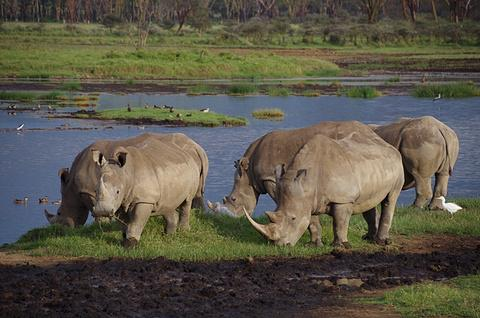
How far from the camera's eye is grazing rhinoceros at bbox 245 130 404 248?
1220cm

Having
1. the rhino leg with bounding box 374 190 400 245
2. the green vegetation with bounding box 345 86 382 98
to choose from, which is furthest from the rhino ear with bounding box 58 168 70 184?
the green vegetation with bounding box 345 86 382 98

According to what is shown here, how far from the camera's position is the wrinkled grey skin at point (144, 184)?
39.3 ft

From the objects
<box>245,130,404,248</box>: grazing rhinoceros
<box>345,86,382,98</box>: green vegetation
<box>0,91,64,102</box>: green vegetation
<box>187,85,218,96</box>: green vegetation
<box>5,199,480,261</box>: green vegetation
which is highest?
<box>245,130,404,248</box>: grazing rhinoceros

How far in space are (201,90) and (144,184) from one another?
A: 36.8 metres

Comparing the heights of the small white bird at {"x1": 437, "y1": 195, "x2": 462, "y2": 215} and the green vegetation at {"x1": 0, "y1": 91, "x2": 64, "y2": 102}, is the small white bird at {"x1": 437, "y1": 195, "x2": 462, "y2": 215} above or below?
above

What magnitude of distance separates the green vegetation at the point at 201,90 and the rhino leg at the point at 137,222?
35351mm

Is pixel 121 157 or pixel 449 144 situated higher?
pixel 121 157

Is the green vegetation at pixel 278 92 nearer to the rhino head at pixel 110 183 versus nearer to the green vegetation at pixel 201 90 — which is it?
the green vegetation at pixel 201 90

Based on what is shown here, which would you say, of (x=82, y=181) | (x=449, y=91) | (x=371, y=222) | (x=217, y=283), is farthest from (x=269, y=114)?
(x=217, y=283)

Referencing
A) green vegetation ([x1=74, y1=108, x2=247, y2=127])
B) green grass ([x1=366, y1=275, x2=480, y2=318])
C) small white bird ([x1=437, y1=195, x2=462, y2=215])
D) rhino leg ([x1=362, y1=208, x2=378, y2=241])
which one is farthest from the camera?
green vegetation ([x1=74, y1=108, x2=247, y2=127])

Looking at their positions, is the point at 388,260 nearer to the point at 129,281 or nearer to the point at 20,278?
the point at 129,281

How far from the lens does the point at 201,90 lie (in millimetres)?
49188

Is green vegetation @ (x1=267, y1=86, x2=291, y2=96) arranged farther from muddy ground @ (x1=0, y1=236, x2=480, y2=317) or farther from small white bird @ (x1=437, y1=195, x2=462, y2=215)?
muddy ground @ (x1=0, y1=236, x2=480, y2=317)

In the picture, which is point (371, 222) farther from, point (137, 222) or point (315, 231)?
point (137, 222)
